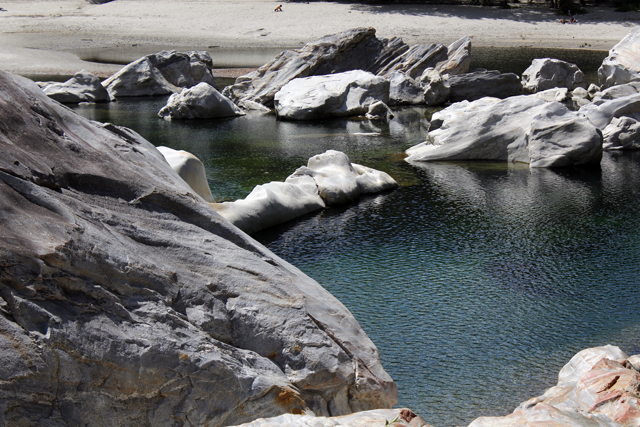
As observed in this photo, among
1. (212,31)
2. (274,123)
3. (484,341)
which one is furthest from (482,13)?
(484,341)

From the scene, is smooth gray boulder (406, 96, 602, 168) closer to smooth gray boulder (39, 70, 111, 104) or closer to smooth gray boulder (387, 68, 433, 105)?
smooth gray boulder (387, 68, 433, 105)

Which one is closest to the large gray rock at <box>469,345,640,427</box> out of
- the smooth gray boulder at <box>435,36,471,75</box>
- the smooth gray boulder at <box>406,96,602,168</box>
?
the smooth gray boulder at <box>406,96,602,168</box>

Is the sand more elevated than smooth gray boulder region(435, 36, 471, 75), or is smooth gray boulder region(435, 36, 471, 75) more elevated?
the sand

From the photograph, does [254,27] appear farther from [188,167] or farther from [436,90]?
[188,167]

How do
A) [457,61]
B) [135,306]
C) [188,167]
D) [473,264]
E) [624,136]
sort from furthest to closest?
[457,61] < [624,136] < [188,167] < [473,264] < [135,306]

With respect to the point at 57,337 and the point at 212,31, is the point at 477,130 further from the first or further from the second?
the point at 212,31

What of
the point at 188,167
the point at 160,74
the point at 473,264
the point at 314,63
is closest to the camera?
the point at 473,264

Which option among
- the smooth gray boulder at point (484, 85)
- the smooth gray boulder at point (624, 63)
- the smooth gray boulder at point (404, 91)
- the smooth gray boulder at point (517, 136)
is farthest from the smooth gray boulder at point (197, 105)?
the smooth gray boulder at point (624, 63)

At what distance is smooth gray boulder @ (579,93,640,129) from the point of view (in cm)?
1636

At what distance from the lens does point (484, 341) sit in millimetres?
6957

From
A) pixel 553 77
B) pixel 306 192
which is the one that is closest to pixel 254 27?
pixel 553 77

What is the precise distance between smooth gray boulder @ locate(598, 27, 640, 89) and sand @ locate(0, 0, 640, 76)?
12.9 meters

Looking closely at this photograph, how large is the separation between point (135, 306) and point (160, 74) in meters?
23.3

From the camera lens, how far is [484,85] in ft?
75.4
